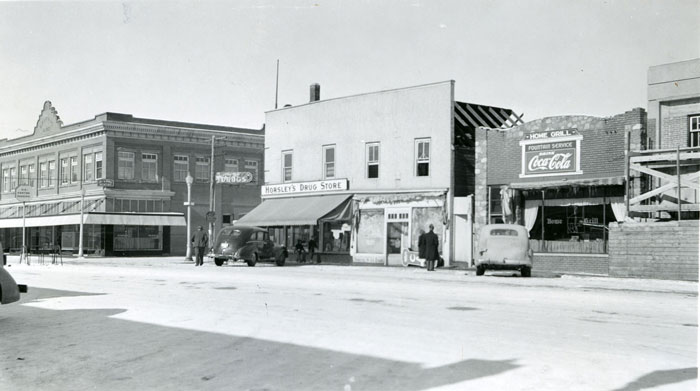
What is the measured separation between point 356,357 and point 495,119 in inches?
1074

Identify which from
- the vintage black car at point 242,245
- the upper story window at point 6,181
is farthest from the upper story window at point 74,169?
the vintage black car at point 242,245

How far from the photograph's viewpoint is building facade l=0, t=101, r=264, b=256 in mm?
51062

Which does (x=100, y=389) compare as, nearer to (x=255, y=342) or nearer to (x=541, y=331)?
(x=255, y=342)

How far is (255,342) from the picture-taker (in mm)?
9391

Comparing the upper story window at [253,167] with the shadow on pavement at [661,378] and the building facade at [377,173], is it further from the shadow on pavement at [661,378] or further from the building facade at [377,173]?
the shadow on pavement at [661,378]

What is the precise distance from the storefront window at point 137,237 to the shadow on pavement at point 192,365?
41.8m

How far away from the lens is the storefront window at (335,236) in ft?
114

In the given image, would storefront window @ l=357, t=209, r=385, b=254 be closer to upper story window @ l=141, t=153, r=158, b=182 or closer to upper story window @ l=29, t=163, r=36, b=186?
upper story window @ l=141, t=153, r=158, b=182

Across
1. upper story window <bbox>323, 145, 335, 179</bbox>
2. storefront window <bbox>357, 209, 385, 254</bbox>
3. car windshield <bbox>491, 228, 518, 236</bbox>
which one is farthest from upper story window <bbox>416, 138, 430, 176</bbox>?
car windshield <bbox>491, 228, 518, 236</bbox>

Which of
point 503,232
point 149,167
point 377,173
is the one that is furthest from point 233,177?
point 503,232

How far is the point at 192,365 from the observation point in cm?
802

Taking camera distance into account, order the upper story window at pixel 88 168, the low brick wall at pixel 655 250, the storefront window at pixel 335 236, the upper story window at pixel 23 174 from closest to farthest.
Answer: the low brick wall at pixel 655 250, the storefront window at pixel 335 236, the upper story window at pixel 88 168, the upper story window at pixel 23 174

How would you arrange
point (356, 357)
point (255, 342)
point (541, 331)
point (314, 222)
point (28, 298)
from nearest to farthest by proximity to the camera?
point (356, 357)
point (255, 342)
point (541, 331)
point (28, 298)
point (314, 222)

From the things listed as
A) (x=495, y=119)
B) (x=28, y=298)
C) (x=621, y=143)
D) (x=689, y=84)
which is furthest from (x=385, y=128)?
(x=28, y=298)
